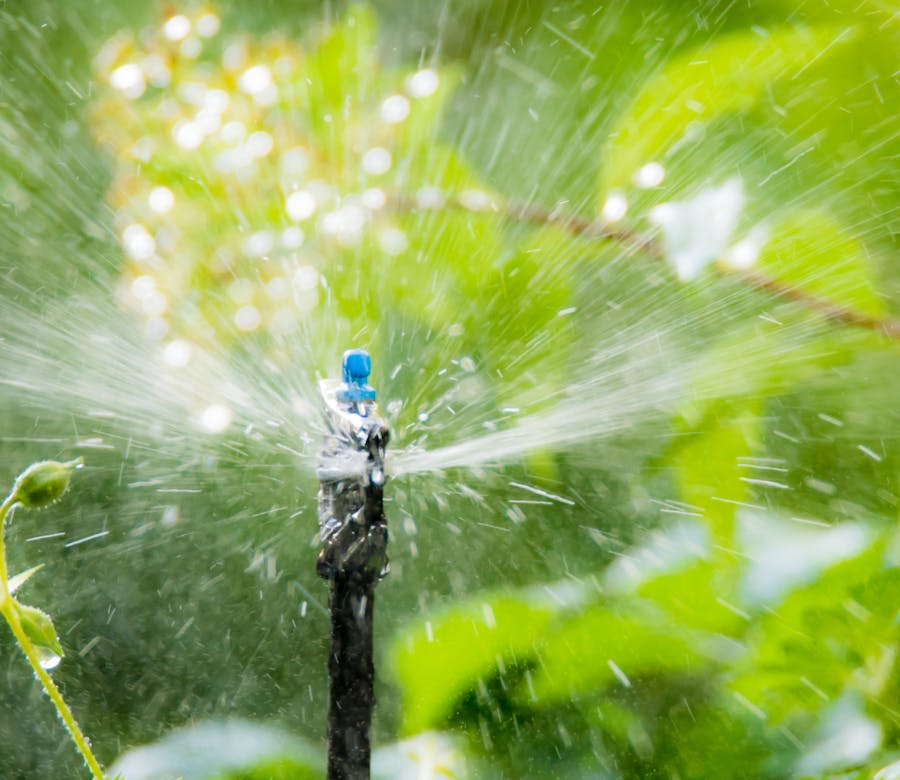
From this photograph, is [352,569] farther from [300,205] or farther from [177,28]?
[177,28]

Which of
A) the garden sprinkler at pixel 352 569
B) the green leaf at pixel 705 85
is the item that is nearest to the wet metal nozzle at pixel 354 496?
the garden sprinkler at pixel 352 569

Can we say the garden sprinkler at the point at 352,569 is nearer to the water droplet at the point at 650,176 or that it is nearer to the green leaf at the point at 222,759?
the green leaf at the point at 222,759

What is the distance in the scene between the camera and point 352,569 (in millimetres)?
240

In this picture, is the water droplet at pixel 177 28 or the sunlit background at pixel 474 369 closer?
the sunlit background at pixel 474 369

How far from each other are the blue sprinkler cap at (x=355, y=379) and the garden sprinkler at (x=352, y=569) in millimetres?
16

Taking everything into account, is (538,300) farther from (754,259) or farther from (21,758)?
(21,758)

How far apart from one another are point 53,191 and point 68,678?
391mm

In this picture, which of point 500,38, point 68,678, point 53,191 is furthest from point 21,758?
point 500,38

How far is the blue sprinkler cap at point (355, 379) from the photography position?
10.8 inches

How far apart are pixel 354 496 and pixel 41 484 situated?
81mm

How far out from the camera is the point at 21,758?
0.68 metres

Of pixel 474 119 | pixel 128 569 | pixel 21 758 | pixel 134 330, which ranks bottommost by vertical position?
pixel 21 758

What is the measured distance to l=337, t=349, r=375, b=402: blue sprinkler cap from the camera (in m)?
0.28

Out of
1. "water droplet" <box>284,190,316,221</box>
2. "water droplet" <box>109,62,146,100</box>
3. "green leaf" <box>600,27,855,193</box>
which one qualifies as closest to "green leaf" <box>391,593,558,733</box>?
"green leaf" <box>600,27,855,193</box>
